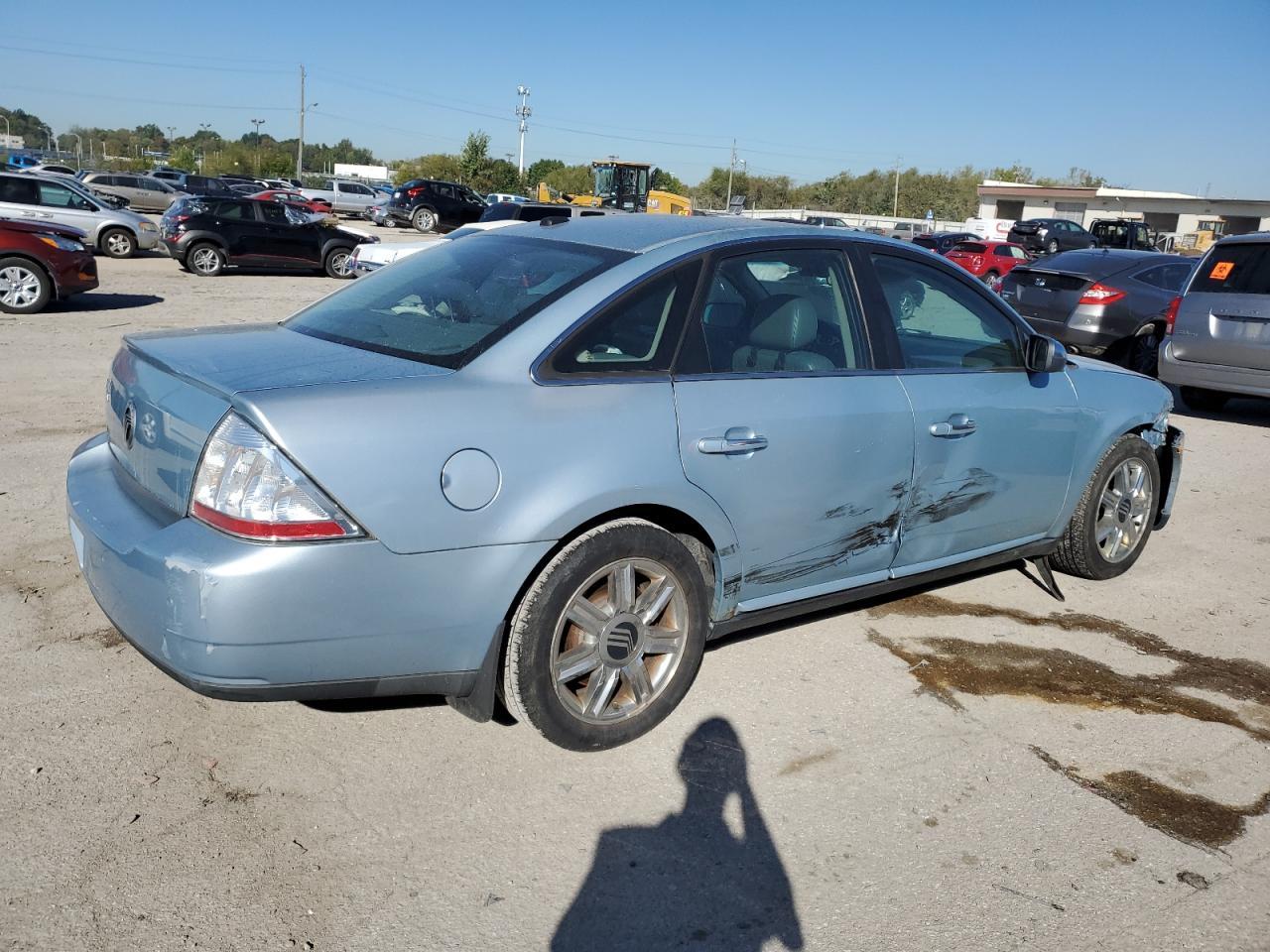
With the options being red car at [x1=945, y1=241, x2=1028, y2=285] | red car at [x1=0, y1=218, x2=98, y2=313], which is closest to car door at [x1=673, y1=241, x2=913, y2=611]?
red car at [x1=0, y1=218, x2=98, y2=313]

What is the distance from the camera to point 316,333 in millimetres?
3719

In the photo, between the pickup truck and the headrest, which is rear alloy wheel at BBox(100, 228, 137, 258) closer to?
the headrest

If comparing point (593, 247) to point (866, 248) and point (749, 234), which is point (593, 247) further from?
point (866, 248)

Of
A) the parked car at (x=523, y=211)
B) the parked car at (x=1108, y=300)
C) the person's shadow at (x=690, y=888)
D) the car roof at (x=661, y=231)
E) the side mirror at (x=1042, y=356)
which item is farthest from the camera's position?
the parked car at (x=523, y=211)

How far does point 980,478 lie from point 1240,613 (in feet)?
6.14

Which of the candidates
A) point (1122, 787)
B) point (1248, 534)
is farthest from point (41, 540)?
point (1248, 534)

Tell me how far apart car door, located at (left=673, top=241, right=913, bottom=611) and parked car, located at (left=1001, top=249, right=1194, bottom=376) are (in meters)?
9.60

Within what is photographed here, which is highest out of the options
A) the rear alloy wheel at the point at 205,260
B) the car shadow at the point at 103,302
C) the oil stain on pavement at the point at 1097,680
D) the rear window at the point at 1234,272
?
the rear window at the point at 1234,272

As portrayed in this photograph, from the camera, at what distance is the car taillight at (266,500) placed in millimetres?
2748

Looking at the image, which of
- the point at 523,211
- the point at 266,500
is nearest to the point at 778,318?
the point at 266,500

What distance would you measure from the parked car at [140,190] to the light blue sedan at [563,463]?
131ft

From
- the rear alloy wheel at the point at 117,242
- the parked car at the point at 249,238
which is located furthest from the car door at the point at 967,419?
the rear alloy wheel at the point at 117,242

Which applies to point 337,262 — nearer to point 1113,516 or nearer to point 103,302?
point 103,302

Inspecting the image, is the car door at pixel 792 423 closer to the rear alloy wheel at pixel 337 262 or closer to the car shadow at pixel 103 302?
the car shadow at pixel 103 302
